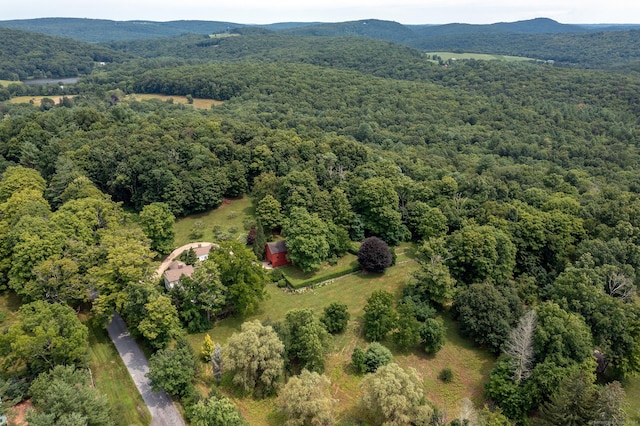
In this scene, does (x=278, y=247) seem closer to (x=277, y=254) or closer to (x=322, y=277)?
(x=277, y=254)

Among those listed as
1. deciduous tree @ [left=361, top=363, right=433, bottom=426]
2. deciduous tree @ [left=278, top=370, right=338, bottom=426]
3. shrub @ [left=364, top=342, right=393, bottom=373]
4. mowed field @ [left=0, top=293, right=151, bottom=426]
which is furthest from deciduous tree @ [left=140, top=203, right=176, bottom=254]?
deciduous tree @ [left=361, top=363, right=433, bottom=426]

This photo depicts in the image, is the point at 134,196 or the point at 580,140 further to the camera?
the point at 580,140

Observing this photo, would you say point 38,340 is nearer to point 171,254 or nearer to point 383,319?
point 171,254

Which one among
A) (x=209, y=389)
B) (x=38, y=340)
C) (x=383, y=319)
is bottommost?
(x=209, y=389)

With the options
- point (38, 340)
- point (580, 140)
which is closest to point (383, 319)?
point (38, 340)

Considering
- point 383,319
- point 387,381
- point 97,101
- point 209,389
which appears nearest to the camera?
point 387,381

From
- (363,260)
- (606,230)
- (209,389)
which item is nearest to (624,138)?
(606,230)

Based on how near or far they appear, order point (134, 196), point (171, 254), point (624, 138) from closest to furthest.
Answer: point (171, 254) < point (134, 196) < point (624, 138)

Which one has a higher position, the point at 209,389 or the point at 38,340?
the point at 38,340

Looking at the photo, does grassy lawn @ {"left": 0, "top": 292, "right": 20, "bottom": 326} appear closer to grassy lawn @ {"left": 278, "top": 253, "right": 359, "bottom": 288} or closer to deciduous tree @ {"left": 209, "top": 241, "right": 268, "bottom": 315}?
deciduous tree @ {"left": 209, "top": 241, "right": 268, "bottom": 315}

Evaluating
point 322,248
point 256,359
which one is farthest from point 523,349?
point 322,248
